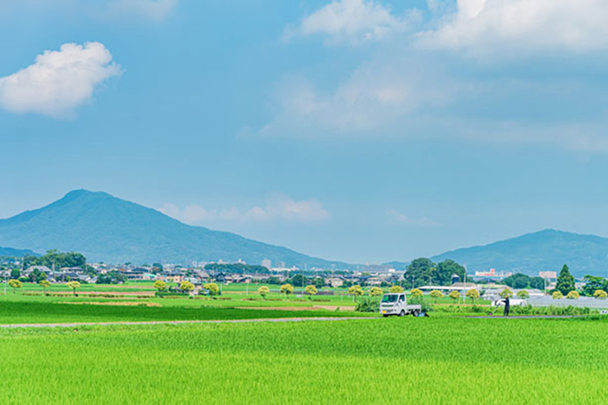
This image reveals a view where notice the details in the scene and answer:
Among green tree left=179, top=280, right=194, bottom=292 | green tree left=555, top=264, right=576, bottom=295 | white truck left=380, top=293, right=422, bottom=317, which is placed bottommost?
white truck left=380, top=293, right=422, bottom=317

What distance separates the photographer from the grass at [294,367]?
21.3 m

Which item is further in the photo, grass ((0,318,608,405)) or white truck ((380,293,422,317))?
white truck ((380,293,422,317))

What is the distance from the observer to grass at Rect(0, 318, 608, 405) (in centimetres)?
2133

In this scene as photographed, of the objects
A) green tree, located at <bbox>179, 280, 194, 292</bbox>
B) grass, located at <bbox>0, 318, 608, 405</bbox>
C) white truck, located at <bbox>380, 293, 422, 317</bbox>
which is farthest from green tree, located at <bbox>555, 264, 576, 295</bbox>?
grass, located at <bbox>0, 318, 608, 405</bbox>

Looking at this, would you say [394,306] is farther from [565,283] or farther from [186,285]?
[565,283]

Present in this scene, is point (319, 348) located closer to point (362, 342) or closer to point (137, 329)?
point (362, 342)

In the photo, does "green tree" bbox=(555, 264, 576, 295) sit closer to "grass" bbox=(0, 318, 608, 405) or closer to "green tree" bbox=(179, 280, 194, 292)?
"green tree" bbox=(179, 280, 194, 292)

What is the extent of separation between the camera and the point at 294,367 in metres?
27.0

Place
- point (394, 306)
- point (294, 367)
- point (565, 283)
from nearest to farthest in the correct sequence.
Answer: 1. point (294, 367)
2. point (394, 306)
3. point (565, 283)

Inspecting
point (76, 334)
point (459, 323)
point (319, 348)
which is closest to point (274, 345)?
point (319, 348)

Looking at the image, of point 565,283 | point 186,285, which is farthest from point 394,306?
point 565,283

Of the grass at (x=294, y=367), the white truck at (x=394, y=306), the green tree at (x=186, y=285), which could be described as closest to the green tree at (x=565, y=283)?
the green tree at (x=186, y=285)

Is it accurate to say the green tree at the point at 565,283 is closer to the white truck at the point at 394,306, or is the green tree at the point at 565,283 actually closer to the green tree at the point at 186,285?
the green tree at the point at 186,285

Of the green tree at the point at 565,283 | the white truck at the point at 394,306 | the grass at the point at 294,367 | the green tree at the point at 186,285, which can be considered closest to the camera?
the grass at the point at 294,367
